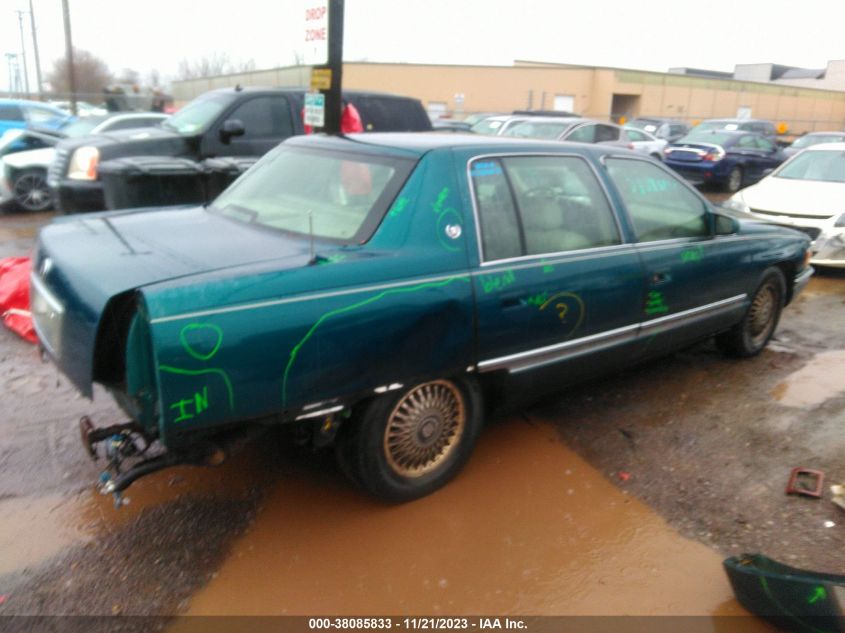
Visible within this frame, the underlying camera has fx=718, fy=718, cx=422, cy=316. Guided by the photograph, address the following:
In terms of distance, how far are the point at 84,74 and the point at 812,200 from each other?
65.4 meters

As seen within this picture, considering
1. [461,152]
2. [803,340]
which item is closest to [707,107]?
[803,340]

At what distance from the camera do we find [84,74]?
61312mm

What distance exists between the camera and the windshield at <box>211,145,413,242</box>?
337 cm

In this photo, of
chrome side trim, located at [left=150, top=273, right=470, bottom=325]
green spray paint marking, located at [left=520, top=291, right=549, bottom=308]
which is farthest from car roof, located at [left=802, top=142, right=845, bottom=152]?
chrome side trim, located at [left=150, top=273, right=470, bottom=325]

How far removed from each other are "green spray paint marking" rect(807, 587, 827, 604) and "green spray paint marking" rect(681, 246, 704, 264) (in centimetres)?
228

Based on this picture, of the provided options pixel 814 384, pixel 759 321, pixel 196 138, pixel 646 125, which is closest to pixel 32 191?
pixel 196 138

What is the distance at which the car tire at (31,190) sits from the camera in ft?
35.9

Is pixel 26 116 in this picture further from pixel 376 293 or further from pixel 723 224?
A: pixel 376 293

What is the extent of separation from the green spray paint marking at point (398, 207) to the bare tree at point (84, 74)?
200ft

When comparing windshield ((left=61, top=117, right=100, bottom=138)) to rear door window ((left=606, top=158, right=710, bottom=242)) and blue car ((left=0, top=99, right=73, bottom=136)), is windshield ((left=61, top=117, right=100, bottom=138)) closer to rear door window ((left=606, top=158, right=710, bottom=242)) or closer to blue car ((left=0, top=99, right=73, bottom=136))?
blue car ((left=0, top=99, right=73, bottom=136))

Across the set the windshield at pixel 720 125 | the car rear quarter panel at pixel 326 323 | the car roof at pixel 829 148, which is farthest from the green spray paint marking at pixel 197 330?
the windshield at pixel 720 125

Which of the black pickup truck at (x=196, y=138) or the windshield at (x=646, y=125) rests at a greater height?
the black pickup truck at (x=196, y=138)

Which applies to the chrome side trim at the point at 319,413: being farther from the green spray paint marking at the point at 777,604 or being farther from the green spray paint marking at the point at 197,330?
the green spray paint marking at the point at 777,604

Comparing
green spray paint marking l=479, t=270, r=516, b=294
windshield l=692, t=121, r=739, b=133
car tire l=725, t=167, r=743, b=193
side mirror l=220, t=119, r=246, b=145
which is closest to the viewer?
green spray paint marking l=479, t=270, r=516, b=294
